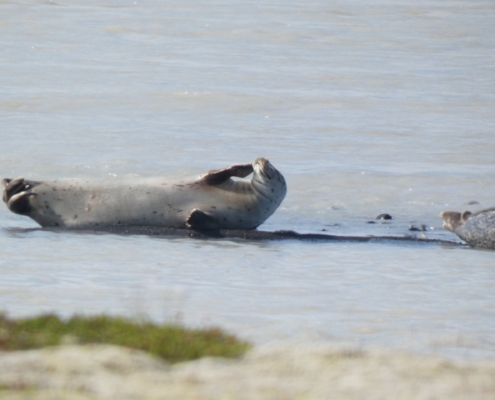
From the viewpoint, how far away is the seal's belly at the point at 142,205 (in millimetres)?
8266

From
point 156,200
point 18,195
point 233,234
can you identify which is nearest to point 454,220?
point 233,234

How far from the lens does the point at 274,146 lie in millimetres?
13555

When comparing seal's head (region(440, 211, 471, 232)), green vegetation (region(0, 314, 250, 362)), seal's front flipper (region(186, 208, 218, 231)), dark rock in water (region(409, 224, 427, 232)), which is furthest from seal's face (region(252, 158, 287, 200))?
green vegetation (region(0, 314, 250, 362))

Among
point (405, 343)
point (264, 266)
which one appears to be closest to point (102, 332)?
point (405, 343)

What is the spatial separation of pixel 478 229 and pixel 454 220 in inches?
14.4

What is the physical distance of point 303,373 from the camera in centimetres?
378

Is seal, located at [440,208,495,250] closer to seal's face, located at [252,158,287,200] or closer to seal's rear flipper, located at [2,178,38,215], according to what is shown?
seal's face, located at [252,158,287,200]

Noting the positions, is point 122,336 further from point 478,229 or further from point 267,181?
point 478,229

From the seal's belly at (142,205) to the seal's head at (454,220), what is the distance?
4.57 ft

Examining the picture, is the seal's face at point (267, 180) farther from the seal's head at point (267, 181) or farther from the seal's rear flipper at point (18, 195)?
the seal's rear flipper at point (18, 195)

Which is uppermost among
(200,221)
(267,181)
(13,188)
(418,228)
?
(267,181)

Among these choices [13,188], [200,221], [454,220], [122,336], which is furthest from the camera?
[454,220]

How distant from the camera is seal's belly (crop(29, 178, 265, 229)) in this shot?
827 cm

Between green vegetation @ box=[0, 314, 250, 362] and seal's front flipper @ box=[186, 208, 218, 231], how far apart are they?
3.66m
